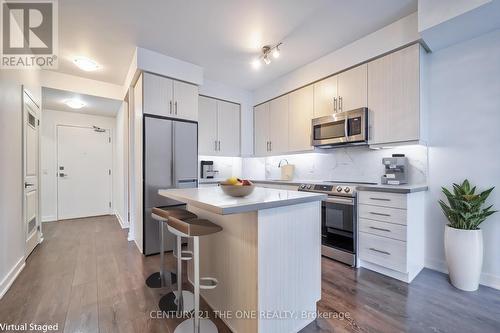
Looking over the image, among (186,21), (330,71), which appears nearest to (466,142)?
(330,71)

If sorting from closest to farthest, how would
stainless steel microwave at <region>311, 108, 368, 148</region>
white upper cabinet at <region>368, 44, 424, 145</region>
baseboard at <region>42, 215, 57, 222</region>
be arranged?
white upper cabinet at <region>368, 44, 424, 145</region> < stainless steel microwave at <region>311, 108, 368, 148</region> < baseboard at <region>42, 215, 57, 222</region>

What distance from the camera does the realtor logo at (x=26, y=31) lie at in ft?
7.06

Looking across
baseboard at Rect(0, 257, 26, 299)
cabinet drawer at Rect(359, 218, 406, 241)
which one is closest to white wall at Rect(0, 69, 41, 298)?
baseboard at Rect(0, 257, 26, 299)

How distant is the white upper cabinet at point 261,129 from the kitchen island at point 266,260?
2.69 m

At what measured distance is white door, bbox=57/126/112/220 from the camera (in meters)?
4.84

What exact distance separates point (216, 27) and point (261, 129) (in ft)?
6.98

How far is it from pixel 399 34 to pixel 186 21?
2327 millimetres

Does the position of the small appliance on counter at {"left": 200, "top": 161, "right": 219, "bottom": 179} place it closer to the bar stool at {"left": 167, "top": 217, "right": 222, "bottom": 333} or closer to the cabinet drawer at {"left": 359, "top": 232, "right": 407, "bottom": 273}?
the bar stool at {"left": 167, "top": 217, "right": 222, "bottom": 333}

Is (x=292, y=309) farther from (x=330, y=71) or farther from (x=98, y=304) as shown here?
(x=330, y=71)

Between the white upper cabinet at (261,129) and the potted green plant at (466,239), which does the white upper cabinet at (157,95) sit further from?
the potted green plant at (466,239)

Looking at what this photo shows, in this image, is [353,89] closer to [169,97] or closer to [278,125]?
[278,125]

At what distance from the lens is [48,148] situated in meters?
4.69

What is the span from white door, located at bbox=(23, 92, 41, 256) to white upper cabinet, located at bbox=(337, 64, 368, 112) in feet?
13.1

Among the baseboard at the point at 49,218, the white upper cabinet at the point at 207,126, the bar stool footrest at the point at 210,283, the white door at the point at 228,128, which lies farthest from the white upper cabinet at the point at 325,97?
the baseboard at the point at 49,218
